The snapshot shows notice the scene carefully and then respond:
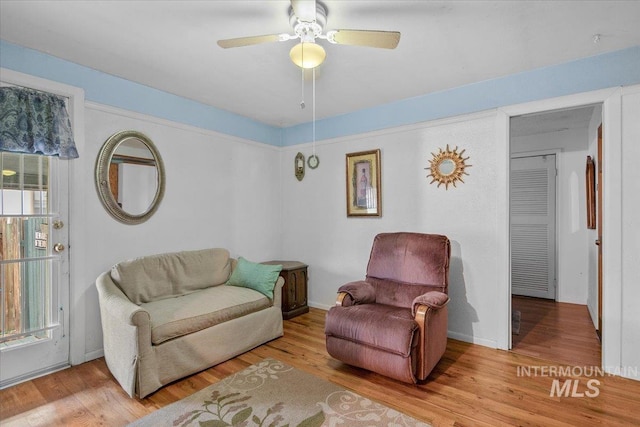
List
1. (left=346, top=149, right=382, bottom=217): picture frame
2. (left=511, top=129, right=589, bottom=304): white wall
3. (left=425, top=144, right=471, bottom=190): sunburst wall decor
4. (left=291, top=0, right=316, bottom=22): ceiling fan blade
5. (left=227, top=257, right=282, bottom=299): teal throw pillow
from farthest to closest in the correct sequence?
(left=511, top=129, right=589, bottom=304): white wall
(left=346, top=149, right=382, bottom=217): picture frame
(left=227, top=257, right=282, bottom=299): teal throw pillow
(left=425, top=144, right=471, bottom=190): sunburst wall decor
(left=291, top=0, right=316, bottom=22): ceiling fan blade

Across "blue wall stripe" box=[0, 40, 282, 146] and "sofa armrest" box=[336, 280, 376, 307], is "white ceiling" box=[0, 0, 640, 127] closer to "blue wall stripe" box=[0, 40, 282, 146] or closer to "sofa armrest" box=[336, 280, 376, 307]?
"blue wall stripe" box=[0, 40, 282, 146]

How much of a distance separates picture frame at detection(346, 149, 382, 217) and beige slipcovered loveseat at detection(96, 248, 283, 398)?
50.0 inches

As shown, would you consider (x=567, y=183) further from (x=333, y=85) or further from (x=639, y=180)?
(x=333, y=85)

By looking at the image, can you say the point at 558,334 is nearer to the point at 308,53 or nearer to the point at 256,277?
the point at 256,277

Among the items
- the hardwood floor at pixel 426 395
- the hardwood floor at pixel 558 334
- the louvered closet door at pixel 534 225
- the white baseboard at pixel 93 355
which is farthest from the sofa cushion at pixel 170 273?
the louvered closet door at pixel 534 225

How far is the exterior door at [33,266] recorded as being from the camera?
2391mm

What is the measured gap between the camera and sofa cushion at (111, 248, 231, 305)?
278cm

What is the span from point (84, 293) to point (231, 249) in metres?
1.53

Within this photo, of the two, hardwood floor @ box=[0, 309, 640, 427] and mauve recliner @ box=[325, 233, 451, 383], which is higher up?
mauve recliner @ box=[325, 233, 451, 383]

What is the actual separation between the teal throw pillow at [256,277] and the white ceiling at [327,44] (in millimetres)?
1784

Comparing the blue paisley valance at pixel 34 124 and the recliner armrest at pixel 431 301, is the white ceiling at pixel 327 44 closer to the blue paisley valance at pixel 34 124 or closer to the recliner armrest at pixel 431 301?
the blue paisley valance at pixel 34 124

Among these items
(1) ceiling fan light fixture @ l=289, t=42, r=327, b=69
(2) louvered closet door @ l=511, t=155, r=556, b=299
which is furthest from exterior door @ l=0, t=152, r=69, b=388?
(2) louvered closet door @ l=511, t=155, r=556, b=299

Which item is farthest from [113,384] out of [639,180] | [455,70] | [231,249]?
[639,180]

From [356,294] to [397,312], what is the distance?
0.37m
